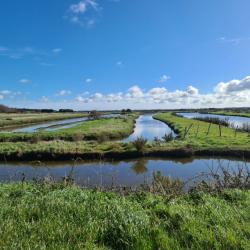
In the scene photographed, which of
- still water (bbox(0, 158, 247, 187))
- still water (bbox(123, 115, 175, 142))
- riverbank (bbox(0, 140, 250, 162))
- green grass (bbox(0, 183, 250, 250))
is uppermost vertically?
green grass (bbox(0, 183, 250, 250))

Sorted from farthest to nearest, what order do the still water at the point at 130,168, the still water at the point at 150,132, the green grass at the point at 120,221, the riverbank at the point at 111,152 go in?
1. the still water at the point at 150,132
2. the riverbank at the point at 111,152
3. the still water at the point at 130,168
4. the green grass at the point at 120,221

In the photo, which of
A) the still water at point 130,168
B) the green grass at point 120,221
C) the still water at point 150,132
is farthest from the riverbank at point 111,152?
the green grass at point 120,221

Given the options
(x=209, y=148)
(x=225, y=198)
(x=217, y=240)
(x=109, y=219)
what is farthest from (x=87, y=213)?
(x=209, y=148)

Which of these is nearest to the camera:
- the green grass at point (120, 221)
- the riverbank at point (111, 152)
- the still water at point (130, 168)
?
the green grass at point (120, 221)

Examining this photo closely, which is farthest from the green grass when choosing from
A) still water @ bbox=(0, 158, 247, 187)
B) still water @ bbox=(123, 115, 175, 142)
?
still water @ bbox=(123, 115, 175, 142)

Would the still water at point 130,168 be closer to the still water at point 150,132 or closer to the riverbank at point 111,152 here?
the riverbank at point 111,152

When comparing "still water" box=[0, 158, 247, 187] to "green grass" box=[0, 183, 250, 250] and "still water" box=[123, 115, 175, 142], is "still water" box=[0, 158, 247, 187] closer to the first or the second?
"green grass" box=[0, 183, 250, 250]

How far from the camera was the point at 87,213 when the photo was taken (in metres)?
5.98

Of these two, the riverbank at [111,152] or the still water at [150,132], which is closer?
the riverbank at [111,152]

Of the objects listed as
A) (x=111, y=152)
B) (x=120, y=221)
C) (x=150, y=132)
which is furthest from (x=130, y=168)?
(x=150, y=132)

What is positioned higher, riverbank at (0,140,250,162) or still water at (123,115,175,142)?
still water at (123,115,175,142)

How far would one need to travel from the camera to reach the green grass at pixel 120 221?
15.8 feet

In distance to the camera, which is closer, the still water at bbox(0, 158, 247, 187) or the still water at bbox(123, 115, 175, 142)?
the still water at bbox(0, 158, 247, 187)

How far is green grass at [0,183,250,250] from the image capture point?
4812mm
